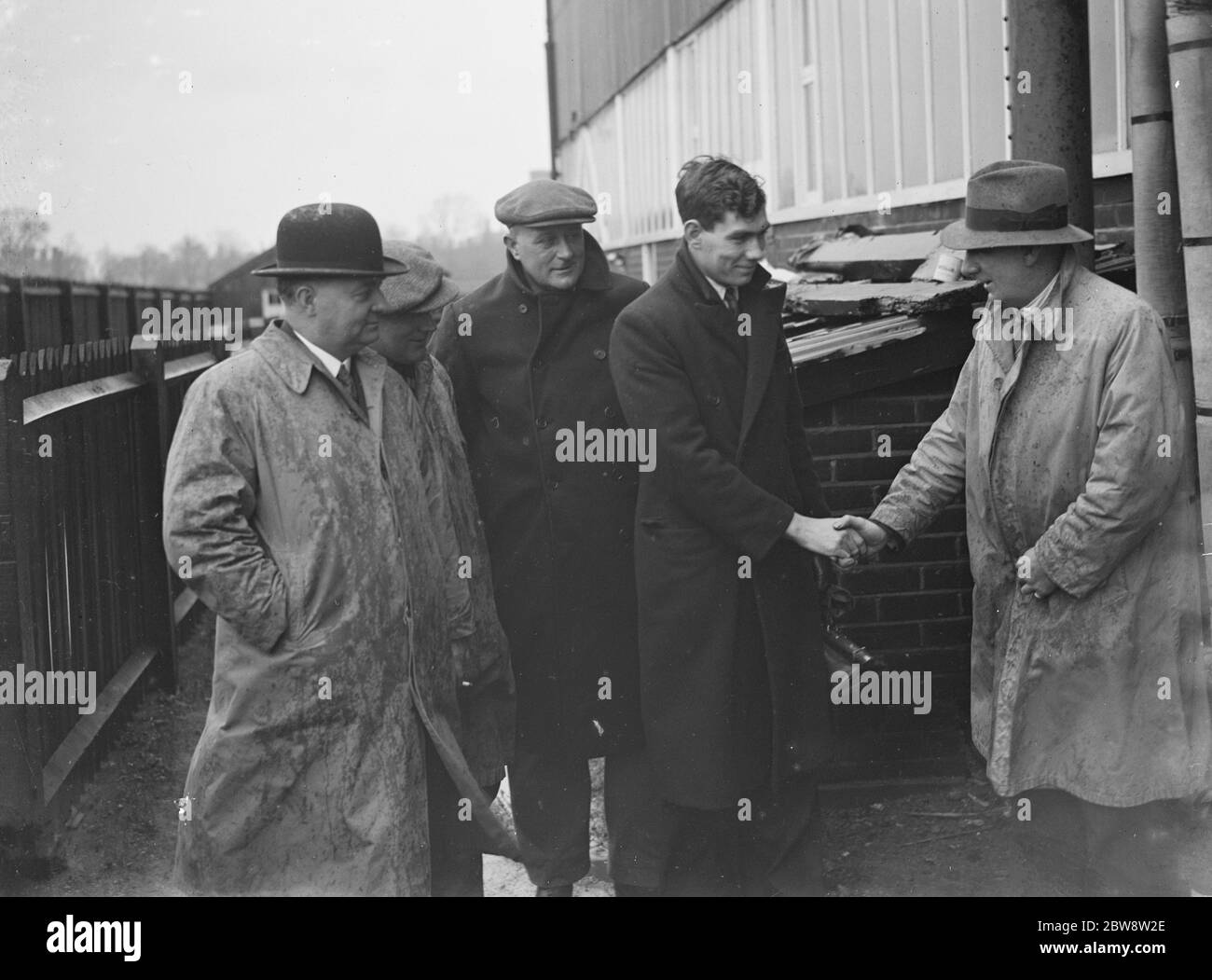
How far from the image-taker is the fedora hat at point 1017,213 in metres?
3.89

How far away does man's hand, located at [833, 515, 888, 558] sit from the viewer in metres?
4.20

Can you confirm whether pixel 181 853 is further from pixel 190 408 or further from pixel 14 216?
pixel 14 216

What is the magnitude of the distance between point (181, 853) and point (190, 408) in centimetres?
105

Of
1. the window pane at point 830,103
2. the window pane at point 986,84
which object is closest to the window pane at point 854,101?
the window pane at point 830,103

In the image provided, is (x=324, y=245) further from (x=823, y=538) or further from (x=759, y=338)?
(x=823, y=538)

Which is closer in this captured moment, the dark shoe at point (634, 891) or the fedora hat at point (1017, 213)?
the fedora hat at point (1017, 213)

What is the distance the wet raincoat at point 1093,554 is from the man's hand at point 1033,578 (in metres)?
0.02

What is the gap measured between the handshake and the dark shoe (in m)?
1.12

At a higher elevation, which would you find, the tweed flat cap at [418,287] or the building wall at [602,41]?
the building wall at [602,41]

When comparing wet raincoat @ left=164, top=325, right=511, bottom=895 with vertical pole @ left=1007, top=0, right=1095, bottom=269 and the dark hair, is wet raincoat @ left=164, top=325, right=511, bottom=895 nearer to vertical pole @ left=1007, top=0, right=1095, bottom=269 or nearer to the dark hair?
the dark hair

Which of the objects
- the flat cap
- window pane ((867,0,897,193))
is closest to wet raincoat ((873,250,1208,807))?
the flat cap

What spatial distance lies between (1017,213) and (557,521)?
1.62 meters

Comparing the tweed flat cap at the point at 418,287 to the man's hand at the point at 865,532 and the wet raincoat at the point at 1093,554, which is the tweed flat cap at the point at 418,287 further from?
the wet raincoat at the point at 1093,554
